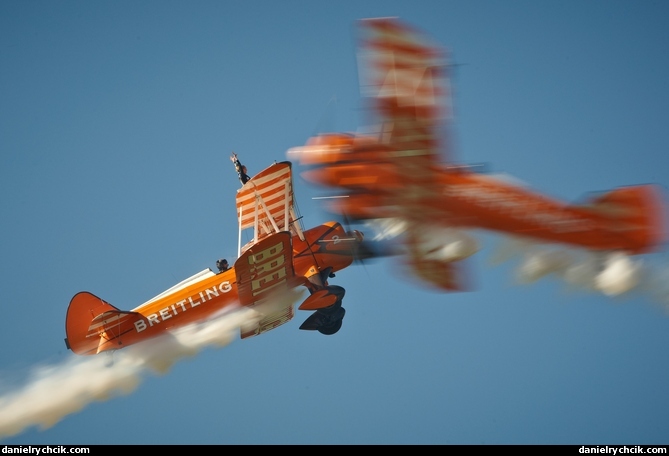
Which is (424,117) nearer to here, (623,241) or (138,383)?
(623,241)

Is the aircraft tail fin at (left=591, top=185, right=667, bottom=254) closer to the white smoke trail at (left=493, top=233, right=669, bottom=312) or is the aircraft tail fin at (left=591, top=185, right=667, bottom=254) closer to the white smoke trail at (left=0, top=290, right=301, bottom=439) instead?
the white smoke trail at (left=493, top=233, right=669, bottom=312)

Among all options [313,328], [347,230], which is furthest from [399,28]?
[313,328]

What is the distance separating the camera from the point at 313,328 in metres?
14.7

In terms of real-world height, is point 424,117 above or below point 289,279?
above

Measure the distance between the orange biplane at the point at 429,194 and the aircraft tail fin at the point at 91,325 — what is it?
4124 millimetres

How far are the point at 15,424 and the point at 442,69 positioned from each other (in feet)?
30.1

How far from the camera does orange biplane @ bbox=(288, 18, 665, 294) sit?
12.1 m

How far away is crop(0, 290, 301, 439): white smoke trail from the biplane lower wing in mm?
92

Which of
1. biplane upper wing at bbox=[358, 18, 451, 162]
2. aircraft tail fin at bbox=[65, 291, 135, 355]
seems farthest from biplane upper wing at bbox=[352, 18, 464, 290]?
aircraft tail fin at bbox=[65, 291, 135, 355]

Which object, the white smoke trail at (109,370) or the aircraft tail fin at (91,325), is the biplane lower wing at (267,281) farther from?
the aircraft tail fin at (91,325)

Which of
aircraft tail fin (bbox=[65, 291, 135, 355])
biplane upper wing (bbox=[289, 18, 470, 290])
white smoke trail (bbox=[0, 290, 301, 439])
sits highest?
biplane upper wing (bbox=[289, 18, 470, 290])

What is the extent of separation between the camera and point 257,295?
1448 centimetres

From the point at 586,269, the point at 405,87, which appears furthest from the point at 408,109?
the point at 586,269

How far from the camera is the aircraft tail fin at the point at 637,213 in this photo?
15.0 m
